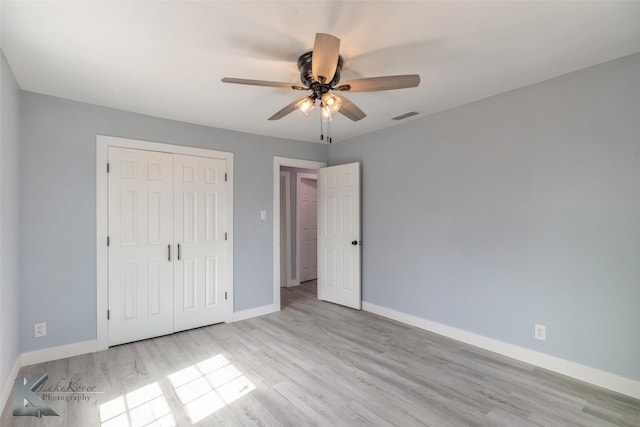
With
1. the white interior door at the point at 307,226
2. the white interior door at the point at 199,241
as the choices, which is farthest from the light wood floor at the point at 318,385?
the white interior door at the point at 307,226

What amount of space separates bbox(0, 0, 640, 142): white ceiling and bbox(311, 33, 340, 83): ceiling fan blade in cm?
24

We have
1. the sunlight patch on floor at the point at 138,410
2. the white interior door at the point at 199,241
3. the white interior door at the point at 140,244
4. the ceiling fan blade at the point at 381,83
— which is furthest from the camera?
the white interior door at the point at 199,241

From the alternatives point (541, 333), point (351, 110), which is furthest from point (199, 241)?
point (541, 333)

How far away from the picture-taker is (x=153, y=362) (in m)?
2.76

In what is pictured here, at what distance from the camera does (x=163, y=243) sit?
3.36 meters

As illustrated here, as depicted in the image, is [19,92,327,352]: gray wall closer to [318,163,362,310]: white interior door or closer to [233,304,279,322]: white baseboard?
[233,304,279,322]: white baseboard

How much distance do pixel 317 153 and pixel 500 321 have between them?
3.23 metres

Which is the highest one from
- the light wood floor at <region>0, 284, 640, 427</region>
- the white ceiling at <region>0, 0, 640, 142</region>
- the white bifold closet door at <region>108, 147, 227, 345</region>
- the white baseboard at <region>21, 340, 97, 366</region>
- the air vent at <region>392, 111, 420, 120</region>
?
the air vent at <region>392, 111, 420, 120</region>

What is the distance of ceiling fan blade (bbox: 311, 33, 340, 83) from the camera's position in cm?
151

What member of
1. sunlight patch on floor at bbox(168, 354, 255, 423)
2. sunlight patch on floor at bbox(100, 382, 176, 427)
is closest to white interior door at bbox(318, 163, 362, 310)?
sunlight patch on floor at bbox(168, 354, 255, 423)

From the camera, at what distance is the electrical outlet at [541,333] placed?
2592mm

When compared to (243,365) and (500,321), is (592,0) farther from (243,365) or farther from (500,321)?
(243,365)

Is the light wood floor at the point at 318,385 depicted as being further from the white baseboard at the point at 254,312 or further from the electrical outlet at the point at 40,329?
the white baseboard at the point at 254,312

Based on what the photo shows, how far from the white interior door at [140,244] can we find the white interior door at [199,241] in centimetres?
10
